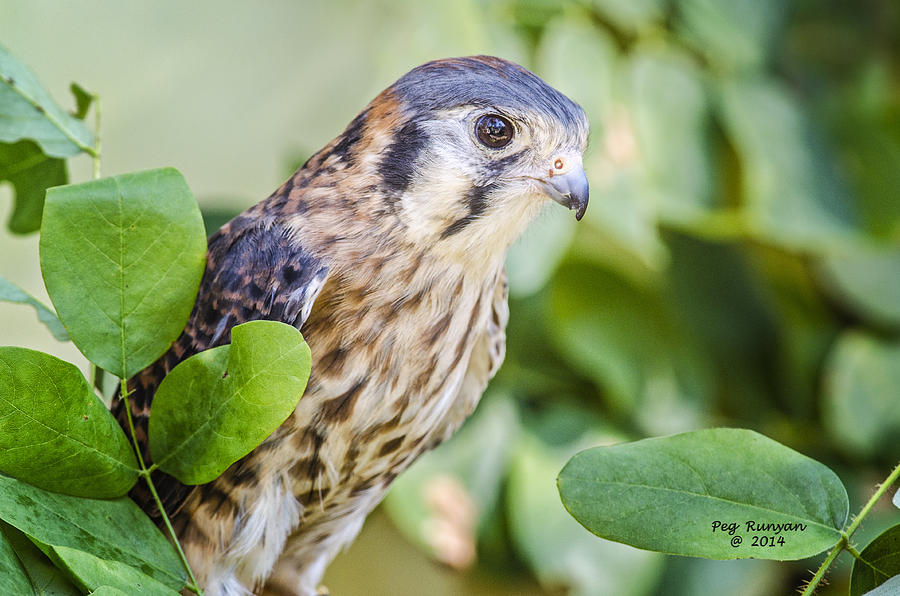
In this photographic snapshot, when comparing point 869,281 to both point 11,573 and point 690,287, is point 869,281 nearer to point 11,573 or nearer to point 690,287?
point 690,287

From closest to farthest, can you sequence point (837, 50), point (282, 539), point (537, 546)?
point (282, 539)
point (537, 546)
point (837, 50)

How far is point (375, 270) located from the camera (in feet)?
2.49

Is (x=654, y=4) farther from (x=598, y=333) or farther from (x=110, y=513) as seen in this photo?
(x=110, y=513)

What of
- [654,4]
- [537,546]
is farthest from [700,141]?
[537,546]

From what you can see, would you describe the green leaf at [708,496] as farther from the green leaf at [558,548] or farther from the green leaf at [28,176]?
the green leaf at [558,548]

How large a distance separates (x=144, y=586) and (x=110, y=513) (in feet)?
0.27

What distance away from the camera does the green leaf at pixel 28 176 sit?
2.44 ft

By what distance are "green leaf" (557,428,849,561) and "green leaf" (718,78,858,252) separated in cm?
159

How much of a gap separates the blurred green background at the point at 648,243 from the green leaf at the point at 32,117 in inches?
45.5

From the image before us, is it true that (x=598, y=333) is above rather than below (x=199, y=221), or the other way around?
below

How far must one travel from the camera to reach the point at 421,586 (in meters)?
2.74

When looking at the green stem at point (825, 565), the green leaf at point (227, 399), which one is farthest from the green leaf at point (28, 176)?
the green stem at point (825, 565)

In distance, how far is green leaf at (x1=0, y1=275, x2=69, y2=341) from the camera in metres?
0.69

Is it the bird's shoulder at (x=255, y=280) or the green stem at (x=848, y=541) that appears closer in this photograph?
the green stem at (x=848, y=541)
